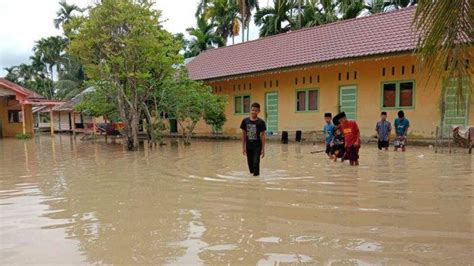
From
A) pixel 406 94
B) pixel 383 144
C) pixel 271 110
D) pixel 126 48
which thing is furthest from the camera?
pixel 271 110

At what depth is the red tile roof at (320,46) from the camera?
1686 cm

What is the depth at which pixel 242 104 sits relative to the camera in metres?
23.9

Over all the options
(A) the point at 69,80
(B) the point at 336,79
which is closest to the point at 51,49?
(A) the point at 69,80

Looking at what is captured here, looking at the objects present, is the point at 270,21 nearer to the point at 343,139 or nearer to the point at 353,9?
the point at 353,9

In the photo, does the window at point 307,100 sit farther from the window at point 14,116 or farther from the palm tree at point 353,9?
the window at point 14,116

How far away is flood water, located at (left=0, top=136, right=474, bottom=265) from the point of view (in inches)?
154

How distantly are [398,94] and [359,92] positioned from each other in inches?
68.6

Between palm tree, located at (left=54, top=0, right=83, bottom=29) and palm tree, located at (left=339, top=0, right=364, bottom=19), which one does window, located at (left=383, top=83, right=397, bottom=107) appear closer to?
palm tree, located at (left=339, top=0, right=364, bottom=19)

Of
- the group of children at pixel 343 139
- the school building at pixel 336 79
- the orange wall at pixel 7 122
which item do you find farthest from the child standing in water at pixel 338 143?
the orange wall at pixel 7 122

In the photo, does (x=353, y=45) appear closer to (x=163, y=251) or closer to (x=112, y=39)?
(x=112, y=39)

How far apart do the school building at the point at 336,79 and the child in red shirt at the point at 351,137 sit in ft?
19.2


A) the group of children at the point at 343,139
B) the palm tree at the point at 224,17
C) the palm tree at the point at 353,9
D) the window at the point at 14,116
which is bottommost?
the group of children at the point at 343,139

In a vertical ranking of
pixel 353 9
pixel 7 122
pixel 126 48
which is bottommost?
pixel 7 122

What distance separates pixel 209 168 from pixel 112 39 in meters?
7.99
